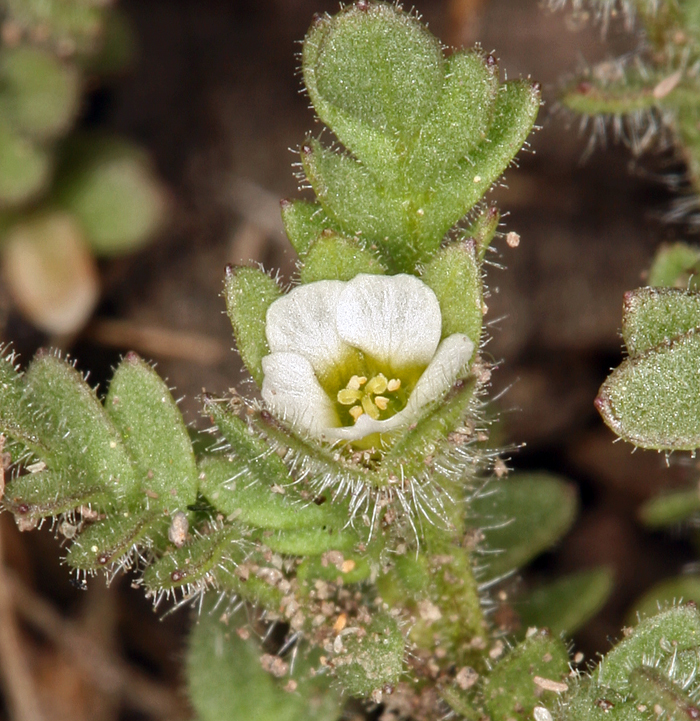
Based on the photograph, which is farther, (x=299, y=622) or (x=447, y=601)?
(x=447, y=601)

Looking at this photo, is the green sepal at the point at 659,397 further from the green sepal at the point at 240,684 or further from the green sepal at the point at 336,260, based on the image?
the green sepal at the point at 240,684

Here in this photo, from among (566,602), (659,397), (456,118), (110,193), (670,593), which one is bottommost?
(670,593)

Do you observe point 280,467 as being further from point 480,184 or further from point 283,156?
point 283,156

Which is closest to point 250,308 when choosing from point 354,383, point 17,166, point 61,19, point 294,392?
point 294,392

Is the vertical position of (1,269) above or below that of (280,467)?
below

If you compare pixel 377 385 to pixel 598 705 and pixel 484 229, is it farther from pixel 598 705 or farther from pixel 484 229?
pixel 598 705

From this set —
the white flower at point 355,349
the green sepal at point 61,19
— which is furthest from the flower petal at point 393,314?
the green sepal at point 61,19

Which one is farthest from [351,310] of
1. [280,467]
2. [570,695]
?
[570,695]
